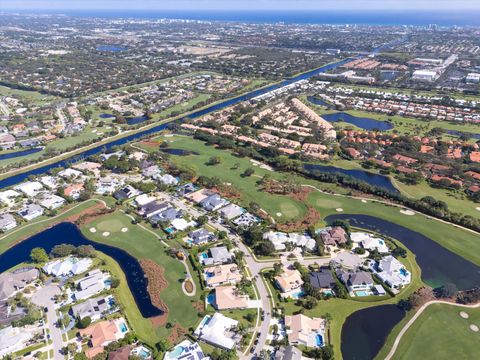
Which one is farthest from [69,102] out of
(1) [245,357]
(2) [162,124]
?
(1) [245,357]

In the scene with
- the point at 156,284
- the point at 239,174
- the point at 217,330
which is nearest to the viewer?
the point at 217,330

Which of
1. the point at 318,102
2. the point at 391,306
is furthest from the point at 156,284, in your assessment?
the point at 318,102

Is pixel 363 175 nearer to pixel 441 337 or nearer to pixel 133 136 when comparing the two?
pixel 441 337

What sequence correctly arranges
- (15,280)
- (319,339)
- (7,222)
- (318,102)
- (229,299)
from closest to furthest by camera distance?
(319,339)
(229,299)
(15,280)
(7,222)
(318,102)

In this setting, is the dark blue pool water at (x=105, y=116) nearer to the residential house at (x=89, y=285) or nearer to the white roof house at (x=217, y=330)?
the residential house at (x=89, y=285)

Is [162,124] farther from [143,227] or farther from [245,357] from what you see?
[245,357]
